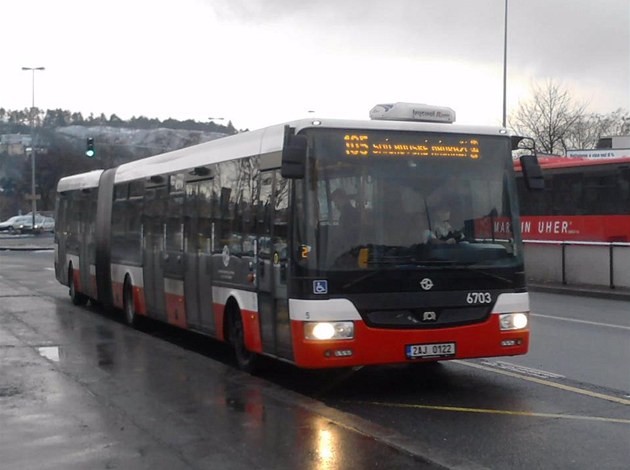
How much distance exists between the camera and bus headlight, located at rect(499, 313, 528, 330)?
31.0ft

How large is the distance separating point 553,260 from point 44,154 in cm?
7409

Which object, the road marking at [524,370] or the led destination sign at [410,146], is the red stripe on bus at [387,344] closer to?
the road marking at [524,370]

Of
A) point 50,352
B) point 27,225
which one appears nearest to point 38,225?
point 27,225

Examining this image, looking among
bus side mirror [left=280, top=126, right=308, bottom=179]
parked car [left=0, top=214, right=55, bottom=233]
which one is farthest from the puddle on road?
parked car [left=0, top=214, right=55, bottom=233]

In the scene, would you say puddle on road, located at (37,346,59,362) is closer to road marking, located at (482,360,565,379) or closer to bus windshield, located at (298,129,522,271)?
bus windshield, located at (298,129,522,271)

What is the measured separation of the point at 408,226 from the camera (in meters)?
9.13

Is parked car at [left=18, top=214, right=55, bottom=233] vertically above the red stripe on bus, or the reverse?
parked car at [left=18, top=214, right=55, bottom=233]

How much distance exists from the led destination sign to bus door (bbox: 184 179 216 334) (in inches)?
128

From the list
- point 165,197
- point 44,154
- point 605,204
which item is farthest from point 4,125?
point 165,197

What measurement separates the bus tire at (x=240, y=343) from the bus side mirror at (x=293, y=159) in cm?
254

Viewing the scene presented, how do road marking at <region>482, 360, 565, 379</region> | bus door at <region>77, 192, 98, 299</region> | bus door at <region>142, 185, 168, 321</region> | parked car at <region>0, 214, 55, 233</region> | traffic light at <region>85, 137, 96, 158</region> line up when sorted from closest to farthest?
1. road marking at <region>482, 360, 565, 379</region>
2. bus door at <region>142, 185, 168, 321</region>
3. bus door at <region>77, 192, 98, 299</region>
4. traffic light at <region>85, 137, 96, 158</region>
5. parked car at <region>0, 214, 55, 233</region>

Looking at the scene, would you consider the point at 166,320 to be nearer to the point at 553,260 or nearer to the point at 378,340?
the point at 378,340

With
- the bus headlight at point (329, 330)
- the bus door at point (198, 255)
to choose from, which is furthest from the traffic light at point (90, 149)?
the bus headlight at point (329, 330)

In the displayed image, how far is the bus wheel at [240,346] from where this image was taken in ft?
35.1
